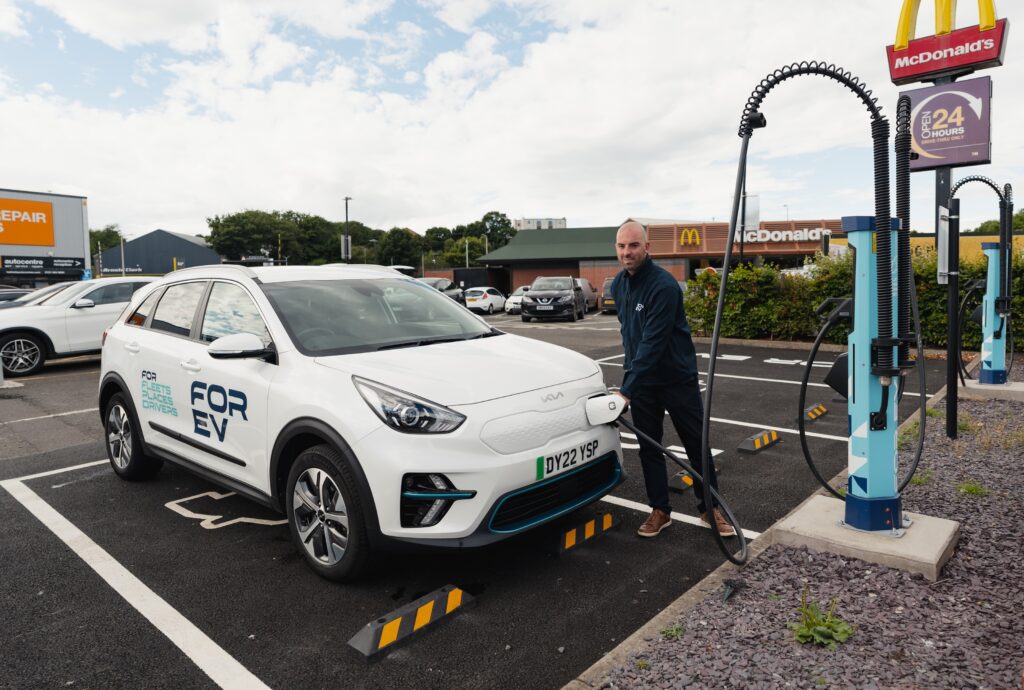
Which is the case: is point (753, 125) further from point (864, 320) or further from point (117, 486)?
point (117, 486)

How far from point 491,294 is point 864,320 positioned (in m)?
30.2

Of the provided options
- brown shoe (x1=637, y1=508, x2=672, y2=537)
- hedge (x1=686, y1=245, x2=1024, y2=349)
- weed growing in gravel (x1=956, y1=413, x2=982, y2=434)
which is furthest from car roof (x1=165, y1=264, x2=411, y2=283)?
hedge (x1=686, y1=245, x2=1024, y2=349)

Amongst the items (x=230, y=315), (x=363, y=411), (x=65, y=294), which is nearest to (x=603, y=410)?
(x=363, y=411)

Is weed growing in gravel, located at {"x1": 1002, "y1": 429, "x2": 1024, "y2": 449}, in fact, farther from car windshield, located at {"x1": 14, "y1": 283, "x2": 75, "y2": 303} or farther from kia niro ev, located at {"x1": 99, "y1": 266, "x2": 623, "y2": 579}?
car windshield, located at {"x1": 14, "y1": 283, "x2": 75, "y2": 303}

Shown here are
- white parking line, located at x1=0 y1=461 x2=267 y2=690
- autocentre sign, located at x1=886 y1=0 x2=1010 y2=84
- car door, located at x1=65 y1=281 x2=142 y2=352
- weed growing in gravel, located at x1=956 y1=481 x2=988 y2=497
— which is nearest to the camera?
white parking line, located at x1=0 y1=461 x2=267 y2=690

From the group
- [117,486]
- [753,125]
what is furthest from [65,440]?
[753,125]

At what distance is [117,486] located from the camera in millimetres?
5414

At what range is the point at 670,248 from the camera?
145 feet

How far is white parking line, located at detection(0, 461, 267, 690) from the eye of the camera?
2854 millimetres

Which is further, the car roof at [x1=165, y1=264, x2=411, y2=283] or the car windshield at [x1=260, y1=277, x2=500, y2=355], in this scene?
the car roof at [x1=165, y1=264, x2=411, y2=283]

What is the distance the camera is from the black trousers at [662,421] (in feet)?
13.2

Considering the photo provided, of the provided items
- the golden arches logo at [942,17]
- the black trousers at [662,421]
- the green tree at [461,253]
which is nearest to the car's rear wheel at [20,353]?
the black trousers at [662,421]

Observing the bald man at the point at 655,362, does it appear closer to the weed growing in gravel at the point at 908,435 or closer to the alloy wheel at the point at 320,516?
the alloy wheel at the point at 320,516

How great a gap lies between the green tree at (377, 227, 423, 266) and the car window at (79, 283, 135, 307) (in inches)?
3363
